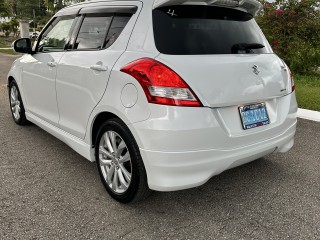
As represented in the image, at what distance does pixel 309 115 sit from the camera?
5809 millimetres

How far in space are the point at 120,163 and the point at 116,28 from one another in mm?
1162

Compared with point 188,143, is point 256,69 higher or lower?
higher

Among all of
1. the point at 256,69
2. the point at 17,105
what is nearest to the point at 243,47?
the point at 256,69

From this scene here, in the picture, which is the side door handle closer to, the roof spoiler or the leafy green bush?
the roof spoiler

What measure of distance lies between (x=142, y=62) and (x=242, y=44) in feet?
3.19

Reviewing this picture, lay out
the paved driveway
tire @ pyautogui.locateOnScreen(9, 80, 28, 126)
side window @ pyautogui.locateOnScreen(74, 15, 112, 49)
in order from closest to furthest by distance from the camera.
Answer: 1. the paved driveway
2. side window @ pyautogui.locateOnScreen(74, 15, 112, 49)
3. tire @ pyautogui.locateOnScreen(9, 80, 28, 126)

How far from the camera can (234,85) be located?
2.57 metres

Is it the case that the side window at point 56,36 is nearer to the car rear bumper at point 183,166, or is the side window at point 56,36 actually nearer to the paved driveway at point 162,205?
the paved driveway at point 162,205

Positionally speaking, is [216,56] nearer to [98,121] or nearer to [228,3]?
[228,3]

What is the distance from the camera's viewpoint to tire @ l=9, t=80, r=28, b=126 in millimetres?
4930

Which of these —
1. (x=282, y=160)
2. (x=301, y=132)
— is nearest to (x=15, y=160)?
(x=282, y=160)

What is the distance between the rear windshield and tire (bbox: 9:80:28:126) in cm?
306

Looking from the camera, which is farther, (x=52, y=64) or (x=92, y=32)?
(x=52, y=64)

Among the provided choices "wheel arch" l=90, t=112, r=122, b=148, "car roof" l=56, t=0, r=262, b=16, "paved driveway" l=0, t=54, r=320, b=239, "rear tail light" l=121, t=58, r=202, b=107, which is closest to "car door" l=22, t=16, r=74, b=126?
"car roof" l=56, t=0, r=262, b=16
